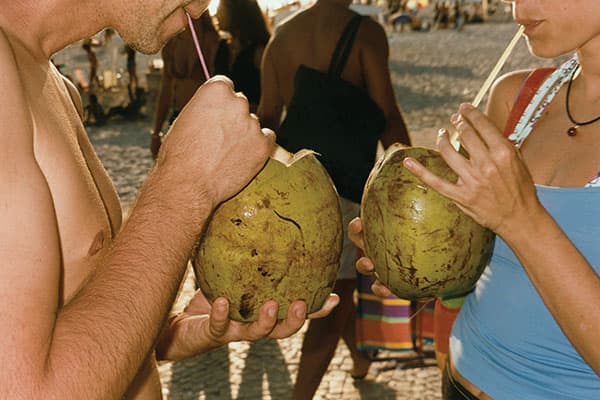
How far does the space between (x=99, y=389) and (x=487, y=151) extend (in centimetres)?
83

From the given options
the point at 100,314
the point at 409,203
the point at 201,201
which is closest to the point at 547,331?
the point at 409,203

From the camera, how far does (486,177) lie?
4.46 ft

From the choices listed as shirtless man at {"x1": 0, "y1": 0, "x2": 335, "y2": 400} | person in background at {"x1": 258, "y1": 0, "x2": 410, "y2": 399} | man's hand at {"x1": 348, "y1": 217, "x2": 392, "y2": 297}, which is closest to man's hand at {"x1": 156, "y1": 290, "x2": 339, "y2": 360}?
shirtless man at {"x1": 0, "y1": 0, "x2": 335, "y2": 400}

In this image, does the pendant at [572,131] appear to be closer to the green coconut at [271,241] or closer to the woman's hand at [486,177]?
the woman's hand at [486,177]

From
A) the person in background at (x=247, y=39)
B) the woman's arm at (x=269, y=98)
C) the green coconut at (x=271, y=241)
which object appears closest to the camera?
the green coconut at (x=271, y=241)

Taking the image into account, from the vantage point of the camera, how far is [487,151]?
1358 millimetres

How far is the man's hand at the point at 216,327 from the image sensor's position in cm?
154

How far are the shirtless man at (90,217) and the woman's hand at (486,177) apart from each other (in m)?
0.38

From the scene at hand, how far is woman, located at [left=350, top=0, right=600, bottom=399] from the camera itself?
138 centimetres

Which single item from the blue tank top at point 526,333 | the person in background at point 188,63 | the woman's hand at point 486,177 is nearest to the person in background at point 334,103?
the person in background at point 188,63

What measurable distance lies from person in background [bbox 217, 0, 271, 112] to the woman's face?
3.07 metres

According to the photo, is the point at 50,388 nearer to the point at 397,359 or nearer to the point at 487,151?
the point at 487,151

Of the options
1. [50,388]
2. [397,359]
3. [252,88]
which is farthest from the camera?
[252,88]

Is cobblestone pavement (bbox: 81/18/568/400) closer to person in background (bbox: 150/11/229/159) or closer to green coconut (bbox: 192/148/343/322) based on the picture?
person in background (bbox: 150/11/229/159)
